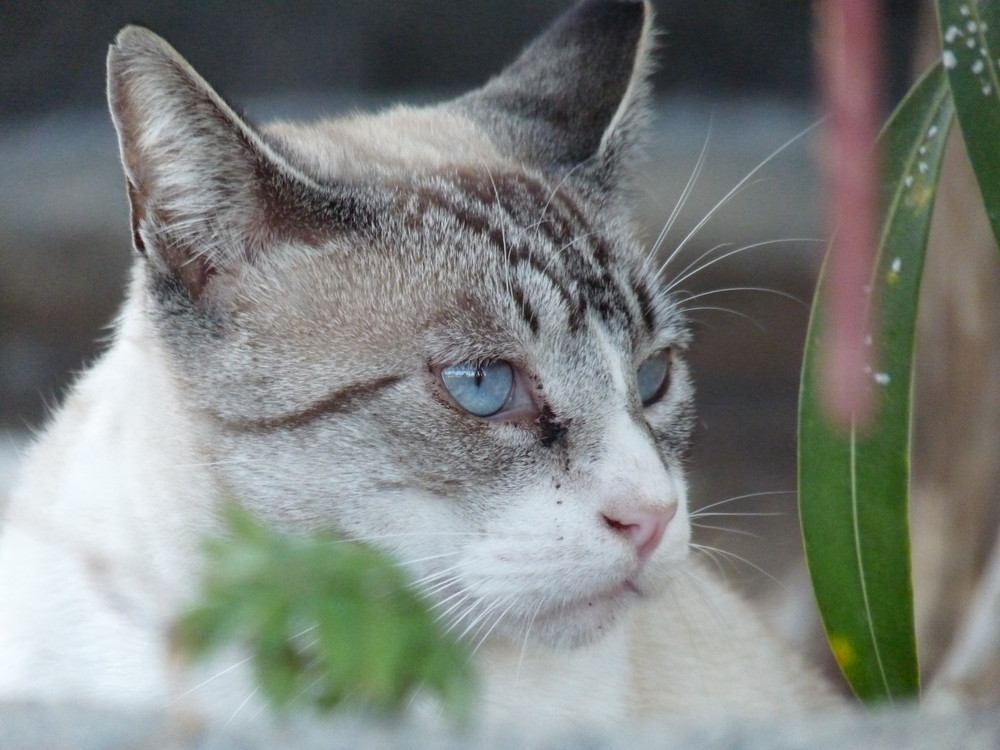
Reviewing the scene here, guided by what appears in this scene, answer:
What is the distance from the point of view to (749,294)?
4.84 metres

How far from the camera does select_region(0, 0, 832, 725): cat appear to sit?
1.66m

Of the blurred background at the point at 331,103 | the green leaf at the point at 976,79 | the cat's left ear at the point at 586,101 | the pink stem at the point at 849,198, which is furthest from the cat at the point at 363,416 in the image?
the green leaf at the point at 976,79

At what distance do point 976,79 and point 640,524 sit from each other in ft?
2.83

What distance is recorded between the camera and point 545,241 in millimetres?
1943

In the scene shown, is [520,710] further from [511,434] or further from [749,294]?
[749,294]

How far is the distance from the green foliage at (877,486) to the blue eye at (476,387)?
0.50 metres

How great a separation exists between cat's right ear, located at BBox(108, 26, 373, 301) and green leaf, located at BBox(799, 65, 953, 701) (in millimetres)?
838

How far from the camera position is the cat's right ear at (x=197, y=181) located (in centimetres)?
160

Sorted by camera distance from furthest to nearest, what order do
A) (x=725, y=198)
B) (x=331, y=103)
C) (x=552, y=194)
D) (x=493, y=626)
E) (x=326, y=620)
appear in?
(x=331, y=103) < (x=725, y=198) < (x=552, y=194) < (x=493, y=626) < (x=326, y=620)

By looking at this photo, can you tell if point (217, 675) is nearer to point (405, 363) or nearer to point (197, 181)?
point (405, 363)

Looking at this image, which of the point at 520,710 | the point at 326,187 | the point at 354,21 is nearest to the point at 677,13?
the point at 354,21

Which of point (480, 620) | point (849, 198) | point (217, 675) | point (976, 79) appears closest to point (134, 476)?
point (217, 675)

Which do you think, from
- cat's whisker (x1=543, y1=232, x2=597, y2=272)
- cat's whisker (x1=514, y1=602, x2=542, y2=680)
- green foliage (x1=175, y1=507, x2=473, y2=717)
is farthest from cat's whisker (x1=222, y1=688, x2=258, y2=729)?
cat's whisker (x1=543, y1=232, x2=597, y2=272)

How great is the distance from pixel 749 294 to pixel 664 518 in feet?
10.8
